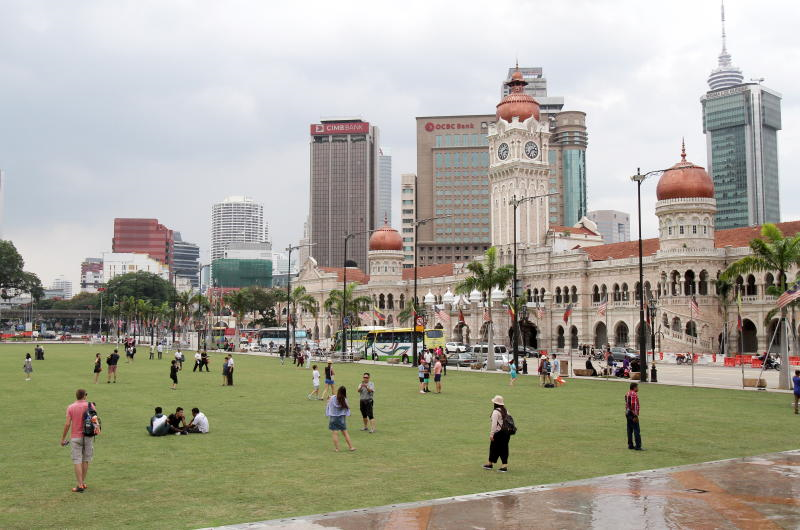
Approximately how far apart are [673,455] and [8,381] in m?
31.7

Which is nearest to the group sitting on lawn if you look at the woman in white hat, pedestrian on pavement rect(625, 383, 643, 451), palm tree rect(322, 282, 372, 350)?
the woman in white hat

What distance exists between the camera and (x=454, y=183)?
193625 mm

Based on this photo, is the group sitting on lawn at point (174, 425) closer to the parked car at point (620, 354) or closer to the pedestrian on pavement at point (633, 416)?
the pedestrian on pavement at point (633, 416)

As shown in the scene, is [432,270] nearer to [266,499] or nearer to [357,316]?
[357,316]

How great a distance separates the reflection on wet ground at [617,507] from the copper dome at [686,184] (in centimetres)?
6129

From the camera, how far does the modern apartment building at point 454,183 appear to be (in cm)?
19275

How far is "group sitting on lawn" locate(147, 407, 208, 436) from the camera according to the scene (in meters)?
19.0

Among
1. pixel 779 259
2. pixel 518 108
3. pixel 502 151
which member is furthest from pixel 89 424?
pixel 518 108

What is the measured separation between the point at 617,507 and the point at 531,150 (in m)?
88.8

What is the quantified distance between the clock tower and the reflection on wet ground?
82585mm

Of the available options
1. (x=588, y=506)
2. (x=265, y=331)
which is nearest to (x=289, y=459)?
(x=588, y=506)

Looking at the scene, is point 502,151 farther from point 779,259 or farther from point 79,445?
point 79,445

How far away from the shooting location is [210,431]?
2008 centimetres

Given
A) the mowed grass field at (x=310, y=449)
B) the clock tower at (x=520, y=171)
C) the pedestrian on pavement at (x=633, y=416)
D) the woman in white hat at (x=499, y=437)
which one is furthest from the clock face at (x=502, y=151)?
the woman in white hat at (x=499, y=437)
